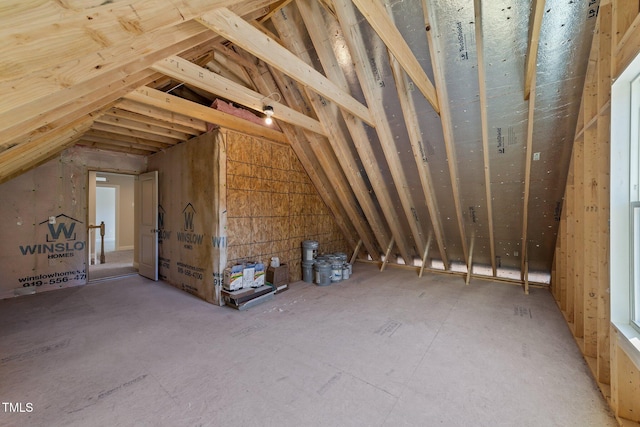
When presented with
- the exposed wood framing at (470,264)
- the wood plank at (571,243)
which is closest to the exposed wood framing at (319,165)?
the exposed wood framing at (470,264)

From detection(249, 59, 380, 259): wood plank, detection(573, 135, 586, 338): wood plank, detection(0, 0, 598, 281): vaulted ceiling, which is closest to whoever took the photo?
detection(0, 0, 598, 281): vaulted ceiling

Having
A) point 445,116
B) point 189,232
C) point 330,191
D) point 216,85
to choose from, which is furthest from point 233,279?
point 445,116

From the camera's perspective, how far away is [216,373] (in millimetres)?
2045

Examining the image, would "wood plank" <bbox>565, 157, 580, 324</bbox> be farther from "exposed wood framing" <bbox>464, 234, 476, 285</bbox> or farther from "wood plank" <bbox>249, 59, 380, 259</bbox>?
"wood plank" <bbox>249, 59, 380, 259</bbox>

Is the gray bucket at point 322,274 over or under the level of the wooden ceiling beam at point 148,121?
under

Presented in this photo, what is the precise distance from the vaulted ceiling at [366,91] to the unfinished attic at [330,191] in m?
0.02

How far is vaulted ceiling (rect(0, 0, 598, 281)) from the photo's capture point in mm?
1089

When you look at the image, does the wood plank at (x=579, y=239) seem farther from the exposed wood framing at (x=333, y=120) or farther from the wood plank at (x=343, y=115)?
the exposed wood framing at (x=333, y=120)

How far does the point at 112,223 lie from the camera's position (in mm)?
9586

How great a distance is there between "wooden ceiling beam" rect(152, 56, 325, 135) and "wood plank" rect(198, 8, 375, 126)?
71cm

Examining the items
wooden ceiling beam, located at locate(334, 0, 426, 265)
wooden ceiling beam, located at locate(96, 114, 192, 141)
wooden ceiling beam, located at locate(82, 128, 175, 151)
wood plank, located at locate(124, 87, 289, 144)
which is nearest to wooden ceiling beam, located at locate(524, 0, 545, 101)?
wooden ceiling beam, located at locate(334, 0, 426, 265)

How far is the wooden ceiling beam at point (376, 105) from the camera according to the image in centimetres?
257

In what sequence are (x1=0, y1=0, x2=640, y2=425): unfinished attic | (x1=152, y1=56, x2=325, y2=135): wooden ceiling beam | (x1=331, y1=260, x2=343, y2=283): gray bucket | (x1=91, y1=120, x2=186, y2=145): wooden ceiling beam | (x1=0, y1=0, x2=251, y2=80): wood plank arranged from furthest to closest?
(x1=331, y1=260, x2=343, y2=283): gray bucket, (x1=91, y1=120, x2=186, y2=145): wooden ceiling beam, (x1=152, y1=56, x2=325, y2=135): wooden ceiling beam, (x1=0, y1=0, x2=640, y2=425): unfinished attic, (x1=0, y1=0, x2=251, y2=80): wood plank

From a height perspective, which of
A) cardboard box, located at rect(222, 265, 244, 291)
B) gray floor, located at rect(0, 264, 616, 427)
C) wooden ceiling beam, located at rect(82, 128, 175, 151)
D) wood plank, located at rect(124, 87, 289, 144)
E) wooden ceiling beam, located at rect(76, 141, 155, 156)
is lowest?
gray floor, located at rect(0, 264, 616, 427)
